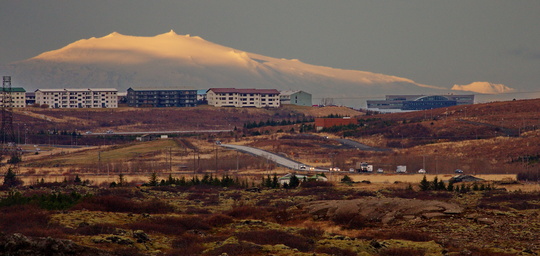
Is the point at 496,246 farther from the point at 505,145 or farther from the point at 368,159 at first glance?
the point at 505,145

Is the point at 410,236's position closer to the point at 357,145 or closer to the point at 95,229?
the point at 95,229

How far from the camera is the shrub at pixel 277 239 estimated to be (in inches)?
1387

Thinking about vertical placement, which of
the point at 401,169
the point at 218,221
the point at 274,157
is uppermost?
the point at 218,221

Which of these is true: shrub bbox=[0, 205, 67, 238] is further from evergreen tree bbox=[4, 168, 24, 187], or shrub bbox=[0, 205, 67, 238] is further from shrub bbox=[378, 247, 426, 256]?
evergreen tree bbox=[4, 168, 24, 187]

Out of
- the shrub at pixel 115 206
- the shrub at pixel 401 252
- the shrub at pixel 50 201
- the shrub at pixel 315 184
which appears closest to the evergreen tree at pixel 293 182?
the shrub at pixel 315 184

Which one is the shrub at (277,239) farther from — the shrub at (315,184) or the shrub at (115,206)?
the shrub at (315,184)

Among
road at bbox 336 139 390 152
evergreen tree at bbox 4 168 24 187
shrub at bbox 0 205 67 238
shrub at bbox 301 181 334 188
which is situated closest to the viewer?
shrub at bbox 0 205 67 238

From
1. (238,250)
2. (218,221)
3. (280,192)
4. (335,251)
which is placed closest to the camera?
(238,250)

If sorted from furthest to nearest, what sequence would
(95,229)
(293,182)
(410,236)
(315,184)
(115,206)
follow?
(293,182) → (315,184) → (115,206) → (410,236) → (95,229)

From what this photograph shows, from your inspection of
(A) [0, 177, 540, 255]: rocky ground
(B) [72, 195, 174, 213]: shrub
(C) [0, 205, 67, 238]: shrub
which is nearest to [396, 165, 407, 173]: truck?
(A) [0, 177, 540, 255]: rocky ground

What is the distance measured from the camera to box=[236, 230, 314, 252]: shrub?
35.2 meters

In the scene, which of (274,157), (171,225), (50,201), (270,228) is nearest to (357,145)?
(274,157)

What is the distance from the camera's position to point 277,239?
121 ft

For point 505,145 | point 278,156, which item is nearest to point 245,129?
point 278,156
